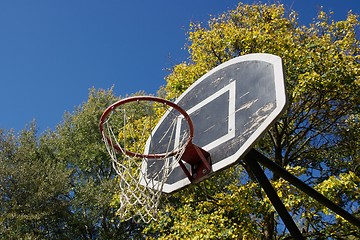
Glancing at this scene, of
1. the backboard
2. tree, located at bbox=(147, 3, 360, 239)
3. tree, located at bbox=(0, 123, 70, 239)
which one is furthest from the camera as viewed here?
tree, located at bbox=(0, 123, 70, 239)

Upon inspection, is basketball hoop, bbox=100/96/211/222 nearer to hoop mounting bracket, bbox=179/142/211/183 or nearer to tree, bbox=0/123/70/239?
hoop mounting bracket, bbox=179/142/211/183

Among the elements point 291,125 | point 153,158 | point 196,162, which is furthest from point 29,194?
point 196,162

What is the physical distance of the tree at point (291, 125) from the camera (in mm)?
9156

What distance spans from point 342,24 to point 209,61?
11.8 ft

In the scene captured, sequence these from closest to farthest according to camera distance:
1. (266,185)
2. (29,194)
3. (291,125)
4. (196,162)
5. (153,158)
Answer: (266,185) < (196,162) < (153,158) < (291,125) < (29,194)

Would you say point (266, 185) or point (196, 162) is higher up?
point (196, 162)

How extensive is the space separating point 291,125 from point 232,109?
7.17 m

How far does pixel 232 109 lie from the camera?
4.55 meters

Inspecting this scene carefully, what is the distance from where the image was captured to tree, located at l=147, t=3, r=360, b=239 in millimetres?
9156

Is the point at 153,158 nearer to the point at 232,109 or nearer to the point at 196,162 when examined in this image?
the point at 196,162

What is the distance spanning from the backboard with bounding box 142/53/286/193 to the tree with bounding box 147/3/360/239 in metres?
4.27

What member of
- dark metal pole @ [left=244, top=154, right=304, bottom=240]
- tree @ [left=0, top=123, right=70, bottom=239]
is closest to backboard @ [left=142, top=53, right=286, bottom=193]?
dark metal pole @ [left=244, top=154, right=304, bottom=240]

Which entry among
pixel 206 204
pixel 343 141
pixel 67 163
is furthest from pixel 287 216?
pixel 67 163

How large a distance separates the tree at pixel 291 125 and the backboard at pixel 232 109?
14.0 feet
